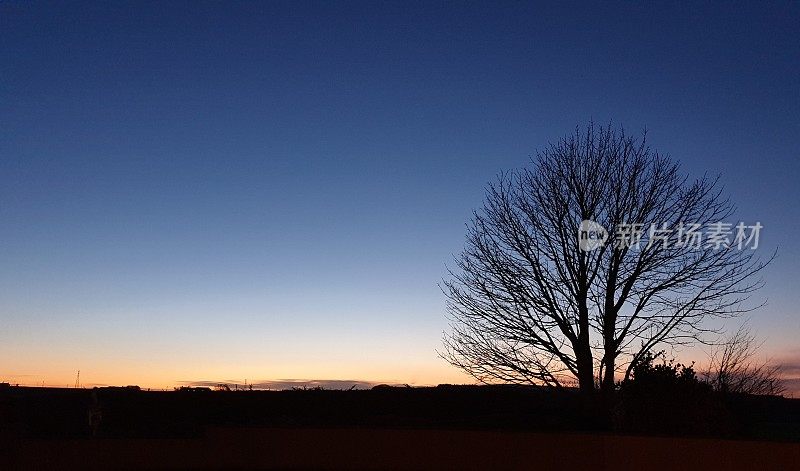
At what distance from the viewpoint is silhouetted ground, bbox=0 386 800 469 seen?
13.4 meters

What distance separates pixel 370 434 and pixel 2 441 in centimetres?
728

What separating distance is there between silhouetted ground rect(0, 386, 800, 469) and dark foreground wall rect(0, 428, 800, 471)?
2 cm

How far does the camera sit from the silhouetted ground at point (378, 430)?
13.4 meters

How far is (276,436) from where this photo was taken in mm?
14578

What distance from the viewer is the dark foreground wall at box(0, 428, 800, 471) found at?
40.6ft

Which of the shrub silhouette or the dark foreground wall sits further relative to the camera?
the shrub silhouette

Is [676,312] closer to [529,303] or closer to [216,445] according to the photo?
[529,303]

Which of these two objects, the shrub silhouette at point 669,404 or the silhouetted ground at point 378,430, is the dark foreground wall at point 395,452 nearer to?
the silhouetted ground at point 378,430

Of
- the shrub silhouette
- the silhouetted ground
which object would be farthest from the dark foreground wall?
the shrub silhouette

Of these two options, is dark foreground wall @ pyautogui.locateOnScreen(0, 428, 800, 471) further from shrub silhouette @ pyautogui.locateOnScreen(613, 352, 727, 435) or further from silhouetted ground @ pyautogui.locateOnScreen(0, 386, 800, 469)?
shrub silhouette @ pyautogui.locateOnScreen(613, 352, 727, 435)

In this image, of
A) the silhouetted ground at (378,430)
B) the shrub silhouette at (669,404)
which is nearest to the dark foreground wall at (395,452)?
the silhouetted ground at (378,430)

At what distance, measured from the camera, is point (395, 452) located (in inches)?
556

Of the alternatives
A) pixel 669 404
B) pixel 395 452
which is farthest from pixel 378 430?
pixel 669 404

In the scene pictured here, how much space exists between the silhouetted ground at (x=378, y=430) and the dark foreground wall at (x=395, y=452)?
0.02 meters
